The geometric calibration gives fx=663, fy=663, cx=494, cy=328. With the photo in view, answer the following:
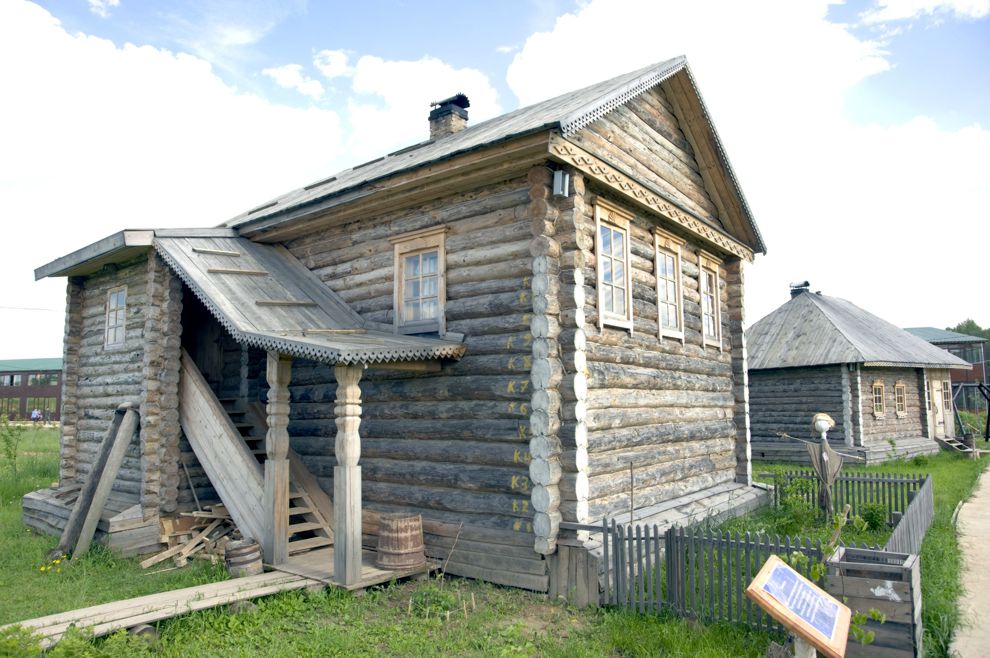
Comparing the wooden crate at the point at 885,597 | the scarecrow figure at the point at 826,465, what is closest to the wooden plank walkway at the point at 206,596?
the wooden crate at the point at 885,597

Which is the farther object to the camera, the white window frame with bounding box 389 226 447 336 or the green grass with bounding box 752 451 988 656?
the white window frame with bounding box 389 226 447 336

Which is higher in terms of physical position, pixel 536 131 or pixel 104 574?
pixel 536 131

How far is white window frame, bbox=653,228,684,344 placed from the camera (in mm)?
10523

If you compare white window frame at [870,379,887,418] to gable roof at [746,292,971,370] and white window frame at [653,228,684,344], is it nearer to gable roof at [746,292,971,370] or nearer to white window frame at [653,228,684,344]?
gable roof at [746,292,971,370]

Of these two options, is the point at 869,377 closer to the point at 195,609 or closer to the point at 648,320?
the point at 648,320

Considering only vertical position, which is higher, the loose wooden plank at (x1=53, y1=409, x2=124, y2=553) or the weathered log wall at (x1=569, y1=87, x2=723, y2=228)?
the weathered log wall at (x1=569, y1=87, x2=723, y2=228)

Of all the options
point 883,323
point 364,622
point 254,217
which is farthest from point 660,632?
point 883,323

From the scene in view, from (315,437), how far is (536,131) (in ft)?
19.7

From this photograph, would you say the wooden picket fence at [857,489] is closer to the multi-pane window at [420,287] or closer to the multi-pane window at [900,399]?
the multi-pane window at [420,287]

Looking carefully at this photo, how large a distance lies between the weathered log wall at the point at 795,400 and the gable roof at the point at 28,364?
169 feet

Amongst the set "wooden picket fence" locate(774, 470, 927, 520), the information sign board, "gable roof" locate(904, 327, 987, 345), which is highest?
"gable roof" locate(904, 327, 987, 345)

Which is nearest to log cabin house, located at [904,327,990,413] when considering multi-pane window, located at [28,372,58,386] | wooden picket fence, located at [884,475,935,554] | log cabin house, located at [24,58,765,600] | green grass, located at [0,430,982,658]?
wooden picket fence, located at [884,475,935,554]

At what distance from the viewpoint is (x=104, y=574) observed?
353 inches

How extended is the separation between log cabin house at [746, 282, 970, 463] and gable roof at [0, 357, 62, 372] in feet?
170
